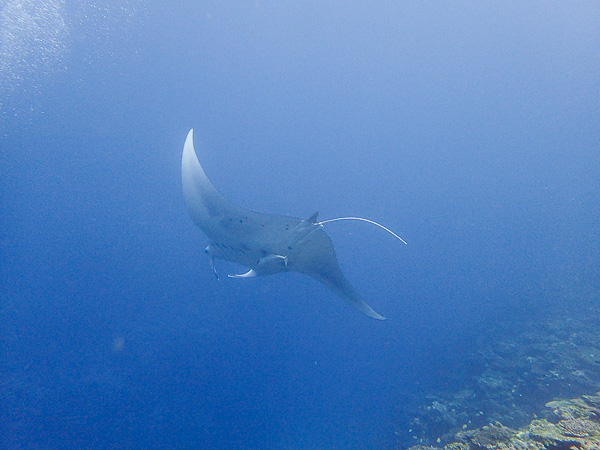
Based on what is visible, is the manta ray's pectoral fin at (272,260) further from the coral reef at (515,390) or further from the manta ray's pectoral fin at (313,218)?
the coral reef at (515,390)

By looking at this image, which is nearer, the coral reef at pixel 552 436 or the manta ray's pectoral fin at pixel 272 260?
the coral reef at pixel 552 436

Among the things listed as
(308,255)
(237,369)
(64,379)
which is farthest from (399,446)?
(64,379)

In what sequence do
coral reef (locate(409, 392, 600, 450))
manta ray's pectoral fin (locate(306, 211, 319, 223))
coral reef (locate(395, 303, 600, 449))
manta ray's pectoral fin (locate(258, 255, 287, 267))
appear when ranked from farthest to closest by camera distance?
1. coral reef (locate(395, 303, 600, 449))
2. manta ray's pectoral fin (locate(258, 255, 287, 267))
3. manta ray's pectoral fin (locate(306, 211, 319, 223))
4. coral reef (locate(409, 392, 600, 450))

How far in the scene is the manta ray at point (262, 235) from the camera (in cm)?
394

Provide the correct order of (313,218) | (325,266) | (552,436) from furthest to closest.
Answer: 1. (325,266)
2. (313,218)
3. (552,436)

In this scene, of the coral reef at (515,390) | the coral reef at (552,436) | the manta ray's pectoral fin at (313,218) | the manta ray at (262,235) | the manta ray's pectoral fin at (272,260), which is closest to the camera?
the coral reef at (552,436)

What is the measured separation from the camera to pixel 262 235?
4.12 meters

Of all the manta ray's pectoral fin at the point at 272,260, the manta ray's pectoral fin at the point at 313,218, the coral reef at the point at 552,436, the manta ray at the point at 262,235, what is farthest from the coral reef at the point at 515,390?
the manta ray's pectoral fin at the point at 313,218

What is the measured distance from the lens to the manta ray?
3936 millimetres

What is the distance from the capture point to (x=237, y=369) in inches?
495

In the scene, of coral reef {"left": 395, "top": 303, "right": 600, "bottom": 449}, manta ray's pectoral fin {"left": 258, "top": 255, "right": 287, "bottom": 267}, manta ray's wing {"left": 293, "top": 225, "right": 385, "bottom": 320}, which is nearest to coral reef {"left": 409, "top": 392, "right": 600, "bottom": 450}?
coral reef {"left": 395, "top": 303, "right": 600, "bottom": 449}

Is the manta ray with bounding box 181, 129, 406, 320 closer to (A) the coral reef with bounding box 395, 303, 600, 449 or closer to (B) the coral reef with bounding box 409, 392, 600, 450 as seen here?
(B) the coral reef with bounding box 409, 392, 600, 450

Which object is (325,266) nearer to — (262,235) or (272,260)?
(272,260)

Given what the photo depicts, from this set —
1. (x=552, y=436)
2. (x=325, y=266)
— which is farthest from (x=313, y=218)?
(x=552, y=436)
